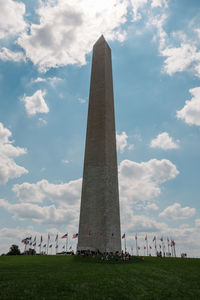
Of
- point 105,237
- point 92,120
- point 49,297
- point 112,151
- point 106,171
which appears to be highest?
point 92,120

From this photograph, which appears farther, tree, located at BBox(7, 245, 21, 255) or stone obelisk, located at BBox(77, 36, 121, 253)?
tree, located at BBox(7, 245, 21, 255)

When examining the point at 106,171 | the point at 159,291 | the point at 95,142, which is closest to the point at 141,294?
the point at 159,291

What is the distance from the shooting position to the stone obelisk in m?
39.9

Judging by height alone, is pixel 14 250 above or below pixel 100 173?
below

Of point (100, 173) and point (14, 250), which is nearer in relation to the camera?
point (100, 173)

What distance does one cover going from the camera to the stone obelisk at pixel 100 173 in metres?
39.9

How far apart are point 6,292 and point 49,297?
202cm

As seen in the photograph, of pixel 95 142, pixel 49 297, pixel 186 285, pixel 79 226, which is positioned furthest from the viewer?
pixel 95 142

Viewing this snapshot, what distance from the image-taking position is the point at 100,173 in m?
42.8

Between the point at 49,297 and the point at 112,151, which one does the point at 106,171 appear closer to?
the point at 112,151

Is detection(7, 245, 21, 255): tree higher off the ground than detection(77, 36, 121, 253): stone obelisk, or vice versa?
detection(77, 36, 121, 253): stone obelisk

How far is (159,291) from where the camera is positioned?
13398 millimetres

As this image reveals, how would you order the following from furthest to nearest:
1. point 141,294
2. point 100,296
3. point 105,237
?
point 105,237, point 141,294, point 100,296

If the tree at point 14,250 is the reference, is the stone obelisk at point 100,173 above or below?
above
